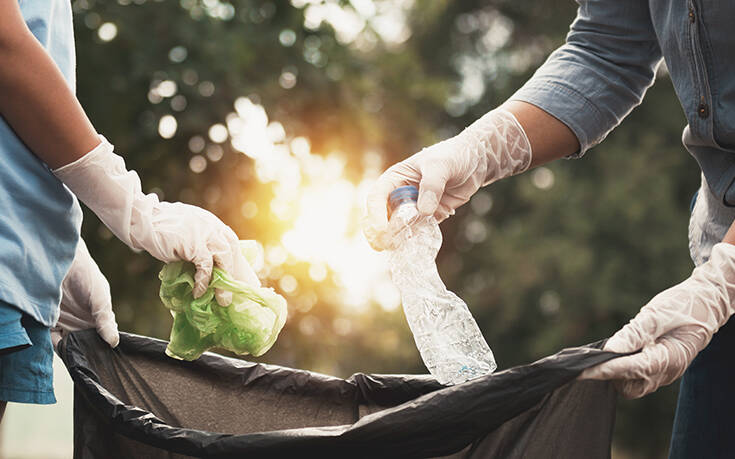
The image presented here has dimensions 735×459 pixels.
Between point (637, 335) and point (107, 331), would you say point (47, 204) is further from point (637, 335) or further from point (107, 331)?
point (637, 335)

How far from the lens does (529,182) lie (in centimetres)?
1534

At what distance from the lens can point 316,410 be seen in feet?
6.38

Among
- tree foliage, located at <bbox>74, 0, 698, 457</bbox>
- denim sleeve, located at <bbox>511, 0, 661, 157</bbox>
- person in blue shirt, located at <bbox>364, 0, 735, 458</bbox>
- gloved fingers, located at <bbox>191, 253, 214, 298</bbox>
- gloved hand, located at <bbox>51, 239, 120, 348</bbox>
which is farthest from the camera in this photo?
tree foliage, located at <bbox>74, 0, 698, 457</bbox>

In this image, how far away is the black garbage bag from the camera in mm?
1348

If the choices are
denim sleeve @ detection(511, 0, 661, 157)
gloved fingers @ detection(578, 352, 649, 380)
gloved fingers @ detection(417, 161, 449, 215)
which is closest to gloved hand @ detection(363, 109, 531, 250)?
gloved fingers @ detection(417, 161, 449, 215)

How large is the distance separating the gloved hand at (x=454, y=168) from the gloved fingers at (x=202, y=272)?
422 millimetres

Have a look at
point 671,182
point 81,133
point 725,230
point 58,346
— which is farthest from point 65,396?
point 671,182

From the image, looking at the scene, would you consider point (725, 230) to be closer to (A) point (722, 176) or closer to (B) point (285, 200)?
(A) point (722, 176)

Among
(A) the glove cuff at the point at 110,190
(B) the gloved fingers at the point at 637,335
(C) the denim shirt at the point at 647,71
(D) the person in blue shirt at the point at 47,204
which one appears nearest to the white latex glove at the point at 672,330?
(B) the gloved fingers at the point at 637,335

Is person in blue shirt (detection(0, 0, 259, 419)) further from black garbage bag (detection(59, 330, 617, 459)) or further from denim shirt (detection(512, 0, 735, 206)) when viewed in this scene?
denim shirt (detection(512, 0, 735, 206))

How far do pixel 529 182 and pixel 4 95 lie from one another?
1443cm

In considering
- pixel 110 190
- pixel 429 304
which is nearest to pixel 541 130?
pixel 429 304

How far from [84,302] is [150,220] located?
0.39 m

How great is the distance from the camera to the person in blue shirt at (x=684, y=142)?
57.6 inches
